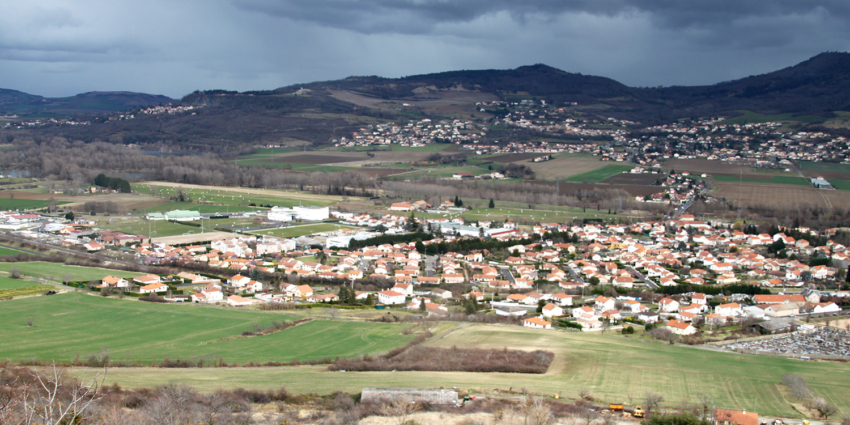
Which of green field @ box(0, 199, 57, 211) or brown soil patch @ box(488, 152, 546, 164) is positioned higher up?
brown soil patch @ box(488, 152, 546, 164)

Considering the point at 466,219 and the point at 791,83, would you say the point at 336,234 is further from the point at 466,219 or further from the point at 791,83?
the point at 791,83

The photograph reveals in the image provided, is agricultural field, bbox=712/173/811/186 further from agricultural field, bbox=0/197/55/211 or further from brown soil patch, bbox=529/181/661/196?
agricultural field, bbox=0/197/55/211

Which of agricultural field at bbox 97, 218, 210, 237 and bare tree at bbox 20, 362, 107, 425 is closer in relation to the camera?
bare tree at bbox 20, 362, 107, 425

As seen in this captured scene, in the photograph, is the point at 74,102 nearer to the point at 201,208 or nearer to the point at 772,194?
the point at 201,208

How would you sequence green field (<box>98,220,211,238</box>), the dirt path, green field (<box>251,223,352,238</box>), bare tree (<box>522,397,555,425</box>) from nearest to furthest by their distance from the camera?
bare tree (<box>522,397,555,425</box>) < green field (<box>98,220,211,238</box>) < green field (<box>251,223,352,238</box>) < the dirt path

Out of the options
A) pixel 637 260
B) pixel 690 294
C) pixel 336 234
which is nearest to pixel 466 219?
pixel 336 234

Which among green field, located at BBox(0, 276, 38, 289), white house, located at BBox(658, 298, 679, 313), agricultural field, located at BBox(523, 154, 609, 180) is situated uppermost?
agricultural field, located at BBox(523, 154, 609, 180)

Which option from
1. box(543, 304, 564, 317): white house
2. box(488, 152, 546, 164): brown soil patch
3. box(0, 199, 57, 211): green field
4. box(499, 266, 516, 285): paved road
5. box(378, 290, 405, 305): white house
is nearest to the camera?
box(543, 304, 564, 317): white house

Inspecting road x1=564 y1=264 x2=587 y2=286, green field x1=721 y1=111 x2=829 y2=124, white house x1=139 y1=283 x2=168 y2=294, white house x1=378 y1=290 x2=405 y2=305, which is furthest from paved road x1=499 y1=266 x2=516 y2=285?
green field x1=721 y1=111 x2=829 y2=124
